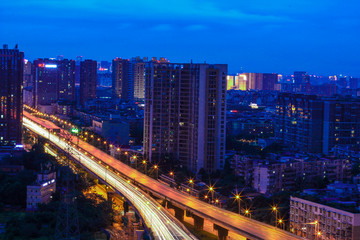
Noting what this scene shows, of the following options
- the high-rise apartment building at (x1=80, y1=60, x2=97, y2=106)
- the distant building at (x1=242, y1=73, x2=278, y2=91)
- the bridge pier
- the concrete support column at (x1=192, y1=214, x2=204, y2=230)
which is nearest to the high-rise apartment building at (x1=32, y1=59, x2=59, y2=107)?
the high-rise apartment building at (x1=80, y1=60, x2=97, y2=106)

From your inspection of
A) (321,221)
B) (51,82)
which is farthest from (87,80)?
(321,221)

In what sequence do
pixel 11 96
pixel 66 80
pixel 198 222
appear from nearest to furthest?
pixel 198 222 → pixel 11 96 → pixel 66 80

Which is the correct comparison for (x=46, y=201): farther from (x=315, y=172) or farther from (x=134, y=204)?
(x=315, y=172)

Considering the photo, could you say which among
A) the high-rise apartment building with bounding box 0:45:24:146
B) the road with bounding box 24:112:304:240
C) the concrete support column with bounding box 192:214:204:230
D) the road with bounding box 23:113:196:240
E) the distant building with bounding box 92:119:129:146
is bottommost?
the concrete support column with bounding box 192:214:204:230

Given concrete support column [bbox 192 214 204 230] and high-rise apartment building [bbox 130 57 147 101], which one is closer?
concrete support column [bbox 192 214 204 230]

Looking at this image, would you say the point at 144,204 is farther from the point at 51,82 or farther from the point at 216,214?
the point at 51,82

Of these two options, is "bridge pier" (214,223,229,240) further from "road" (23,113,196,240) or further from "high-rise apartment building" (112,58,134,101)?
"high-rise apartment building" (112,58,134,101)

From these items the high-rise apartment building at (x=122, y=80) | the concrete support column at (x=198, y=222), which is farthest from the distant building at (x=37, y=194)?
the high-rise apartment building at (x=122, y=80)

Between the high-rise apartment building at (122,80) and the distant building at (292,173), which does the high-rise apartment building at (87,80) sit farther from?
the distant building at (292,173)
